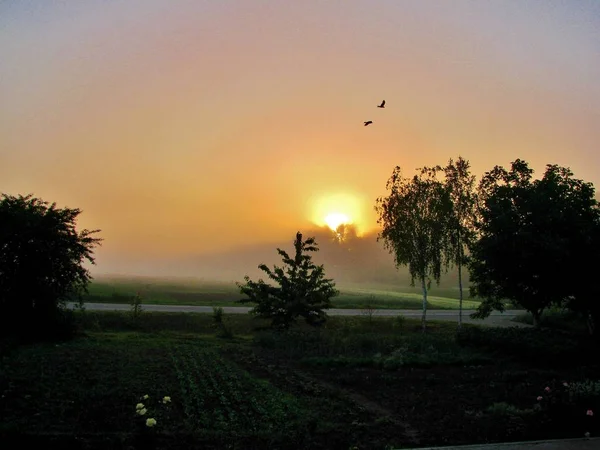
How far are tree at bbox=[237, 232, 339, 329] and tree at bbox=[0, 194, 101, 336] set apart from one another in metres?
10.7

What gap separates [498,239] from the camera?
24.5 metres

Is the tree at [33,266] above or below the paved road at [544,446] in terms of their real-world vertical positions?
above

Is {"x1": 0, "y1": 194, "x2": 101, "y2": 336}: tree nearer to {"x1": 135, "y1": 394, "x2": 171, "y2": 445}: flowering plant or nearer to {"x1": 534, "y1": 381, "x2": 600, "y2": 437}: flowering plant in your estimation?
{"x1": 135, "y1": 394, "x2": 171, "y2": 445}: flowering plant

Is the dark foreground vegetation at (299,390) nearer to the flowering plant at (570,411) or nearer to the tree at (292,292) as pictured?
the flowering plant at (570,411)

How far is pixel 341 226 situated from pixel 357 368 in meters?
142

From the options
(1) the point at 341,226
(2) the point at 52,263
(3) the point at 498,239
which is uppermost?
(1) the point at 341,226

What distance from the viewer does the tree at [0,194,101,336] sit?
23.7 metres

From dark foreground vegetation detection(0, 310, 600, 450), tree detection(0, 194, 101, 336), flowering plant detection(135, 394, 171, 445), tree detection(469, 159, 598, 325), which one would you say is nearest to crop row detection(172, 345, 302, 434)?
dark foreground vegetation detection(0, 310, 600, 450)

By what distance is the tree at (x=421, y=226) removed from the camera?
34.0 meters

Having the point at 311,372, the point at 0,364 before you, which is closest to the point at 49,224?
the point at 0,364

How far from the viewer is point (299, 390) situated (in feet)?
48.9

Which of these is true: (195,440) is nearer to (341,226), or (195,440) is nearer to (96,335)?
(96,335)

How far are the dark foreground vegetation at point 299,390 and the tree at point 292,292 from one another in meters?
2.48

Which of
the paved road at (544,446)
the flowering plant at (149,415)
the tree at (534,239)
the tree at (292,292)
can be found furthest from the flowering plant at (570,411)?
the tree at (292,292)
